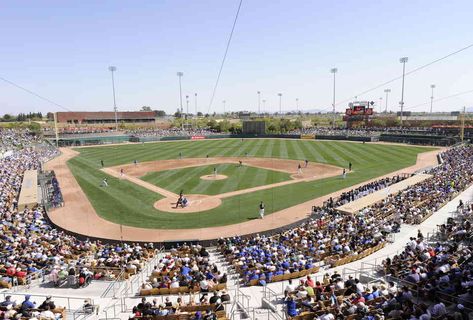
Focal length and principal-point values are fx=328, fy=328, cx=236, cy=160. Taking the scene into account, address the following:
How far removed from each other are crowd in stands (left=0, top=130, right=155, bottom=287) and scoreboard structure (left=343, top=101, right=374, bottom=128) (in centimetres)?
7865

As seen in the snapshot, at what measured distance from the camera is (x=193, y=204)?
2769 centimetres

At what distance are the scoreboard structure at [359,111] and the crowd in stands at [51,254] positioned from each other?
258 feet

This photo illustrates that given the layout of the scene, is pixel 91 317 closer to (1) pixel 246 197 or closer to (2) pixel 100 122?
(1) pixel 246 197

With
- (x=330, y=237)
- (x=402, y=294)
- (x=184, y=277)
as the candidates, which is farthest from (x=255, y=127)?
(x=402, y=294)

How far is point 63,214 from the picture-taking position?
26.0 metres

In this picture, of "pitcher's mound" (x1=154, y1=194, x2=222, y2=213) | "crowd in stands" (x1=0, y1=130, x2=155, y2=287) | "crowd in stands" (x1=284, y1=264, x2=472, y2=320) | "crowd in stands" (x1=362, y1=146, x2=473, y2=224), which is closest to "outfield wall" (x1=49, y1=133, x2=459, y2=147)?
"crowd in stands" (x1=362, y1=146, x2=473, y2=224)

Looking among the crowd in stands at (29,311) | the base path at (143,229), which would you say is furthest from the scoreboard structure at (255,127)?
the crowd in stands at (29,311)

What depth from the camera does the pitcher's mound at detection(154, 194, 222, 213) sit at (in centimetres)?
2645

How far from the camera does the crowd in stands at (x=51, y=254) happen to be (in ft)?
44.6

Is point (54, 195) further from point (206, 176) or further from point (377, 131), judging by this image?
point (377, 131)

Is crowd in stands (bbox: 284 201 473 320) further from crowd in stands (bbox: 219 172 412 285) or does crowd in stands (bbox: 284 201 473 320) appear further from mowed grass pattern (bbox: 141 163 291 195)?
mowed grass pattern (bbox: 141 163 291 195)

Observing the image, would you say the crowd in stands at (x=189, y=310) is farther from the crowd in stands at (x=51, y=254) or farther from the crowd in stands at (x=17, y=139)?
the crowd in stands at (x=17, y=139)

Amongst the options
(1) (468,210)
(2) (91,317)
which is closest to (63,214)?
(2) (91,317)

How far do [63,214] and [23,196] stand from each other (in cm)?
603
